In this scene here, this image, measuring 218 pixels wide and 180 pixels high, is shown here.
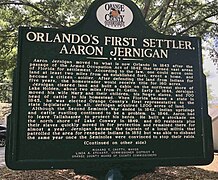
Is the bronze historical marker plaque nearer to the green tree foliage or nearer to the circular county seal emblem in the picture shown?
the circular county seal emblem

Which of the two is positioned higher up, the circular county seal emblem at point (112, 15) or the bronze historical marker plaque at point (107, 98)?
the circular county seal emblem at point (112, 15)

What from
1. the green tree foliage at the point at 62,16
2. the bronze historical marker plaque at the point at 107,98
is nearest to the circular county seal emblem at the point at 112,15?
the bronze historical marker plaque at the point at 107,98

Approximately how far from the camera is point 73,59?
3209 millimetres

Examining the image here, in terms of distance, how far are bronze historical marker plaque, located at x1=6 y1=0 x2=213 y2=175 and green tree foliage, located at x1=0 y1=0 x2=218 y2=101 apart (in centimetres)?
497

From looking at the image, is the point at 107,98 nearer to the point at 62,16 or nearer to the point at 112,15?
the point at 112,15

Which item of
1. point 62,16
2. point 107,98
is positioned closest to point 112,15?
point 107,98

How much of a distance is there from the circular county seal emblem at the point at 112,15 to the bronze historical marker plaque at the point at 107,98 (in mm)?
12

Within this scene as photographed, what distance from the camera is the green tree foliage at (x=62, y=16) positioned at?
27.4 feet

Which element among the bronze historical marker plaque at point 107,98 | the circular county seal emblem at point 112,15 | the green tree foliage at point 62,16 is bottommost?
the bronze historical marker plaque at point 107,98

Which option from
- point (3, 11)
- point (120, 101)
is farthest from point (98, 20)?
point (3, 11)

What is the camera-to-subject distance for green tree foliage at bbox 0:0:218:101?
8352mm

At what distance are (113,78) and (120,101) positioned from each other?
28 cm

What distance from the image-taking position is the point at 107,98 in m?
3.17

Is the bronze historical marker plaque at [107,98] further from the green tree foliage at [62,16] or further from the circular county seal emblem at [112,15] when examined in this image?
the green tree foliage at [62,16]
